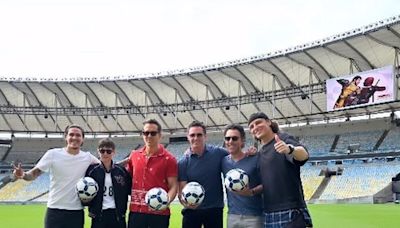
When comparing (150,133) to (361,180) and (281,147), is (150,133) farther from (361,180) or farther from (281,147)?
(361,180)

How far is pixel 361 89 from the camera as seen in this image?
36312mm

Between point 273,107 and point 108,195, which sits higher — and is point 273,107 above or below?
above

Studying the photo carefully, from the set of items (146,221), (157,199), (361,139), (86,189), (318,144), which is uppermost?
(361,139)

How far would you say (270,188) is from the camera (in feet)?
17.8

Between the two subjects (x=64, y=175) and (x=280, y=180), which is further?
A: (x=64, y=175)

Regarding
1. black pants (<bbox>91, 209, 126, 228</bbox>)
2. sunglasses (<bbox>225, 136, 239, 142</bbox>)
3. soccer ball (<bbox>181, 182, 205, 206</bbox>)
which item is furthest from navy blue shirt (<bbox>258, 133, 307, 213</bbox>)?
black pants (<bbox>91, 209, 126, 228</bbox>)

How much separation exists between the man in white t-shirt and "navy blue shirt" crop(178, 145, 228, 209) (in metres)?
1.38

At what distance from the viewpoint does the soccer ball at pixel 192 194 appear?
5.98m

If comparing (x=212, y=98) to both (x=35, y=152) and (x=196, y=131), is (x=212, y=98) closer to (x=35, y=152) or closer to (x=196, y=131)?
(x=35, y=152)

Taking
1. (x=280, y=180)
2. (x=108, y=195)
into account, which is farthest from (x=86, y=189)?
(x=280, y=180)

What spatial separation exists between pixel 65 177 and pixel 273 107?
38.0 m

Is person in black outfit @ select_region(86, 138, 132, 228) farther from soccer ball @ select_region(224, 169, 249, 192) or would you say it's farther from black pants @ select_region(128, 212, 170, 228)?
soccer ball @ select_region(224, 169, 249, 192)

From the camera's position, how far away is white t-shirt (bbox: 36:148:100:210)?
6.42 m

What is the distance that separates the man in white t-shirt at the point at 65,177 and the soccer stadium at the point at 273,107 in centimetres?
2799
